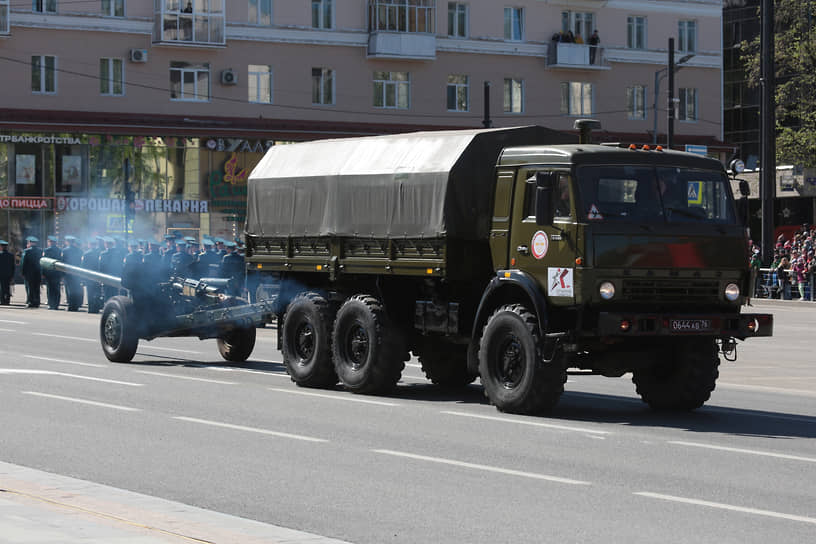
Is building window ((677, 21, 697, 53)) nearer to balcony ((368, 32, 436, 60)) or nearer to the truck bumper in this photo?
balcony ((368, 32, 436, 60))

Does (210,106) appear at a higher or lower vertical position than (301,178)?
higher

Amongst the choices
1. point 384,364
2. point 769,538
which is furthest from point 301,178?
point 769,538

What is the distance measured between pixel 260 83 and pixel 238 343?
3849 cm

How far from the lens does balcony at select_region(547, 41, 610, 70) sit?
6475cm

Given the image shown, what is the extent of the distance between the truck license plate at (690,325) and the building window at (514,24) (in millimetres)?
50573

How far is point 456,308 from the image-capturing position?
16547 mm

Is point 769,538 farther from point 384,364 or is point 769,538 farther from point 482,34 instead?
point 482,34

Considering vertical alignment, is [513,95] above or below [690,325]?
above

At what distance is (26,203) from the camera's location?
56531 mm

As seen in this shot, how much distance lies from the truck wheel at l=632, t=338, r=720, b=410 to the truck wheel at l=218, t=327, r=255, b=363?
7877 mm

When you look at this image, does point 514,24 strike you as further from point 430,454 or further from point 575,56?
point 430,454

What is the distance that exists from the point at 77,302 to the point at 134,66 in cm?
1998

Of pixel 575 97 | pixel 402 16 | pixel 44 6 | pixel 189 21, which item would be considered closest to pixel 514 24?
pixel 575 97

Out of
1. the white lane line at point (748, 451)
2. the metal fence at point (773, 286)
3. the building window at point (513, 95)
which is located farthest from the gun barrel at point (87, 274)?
the building window at point (513, 95)
